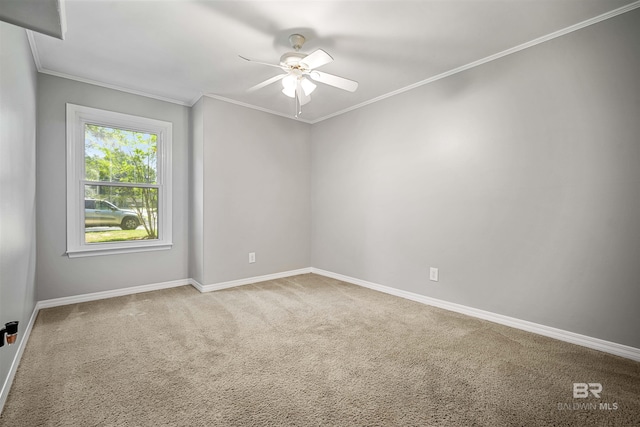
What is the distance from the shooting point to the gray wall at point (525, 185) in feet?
6.81

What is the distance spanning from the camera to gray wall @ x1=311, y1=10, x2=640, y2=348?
208cm

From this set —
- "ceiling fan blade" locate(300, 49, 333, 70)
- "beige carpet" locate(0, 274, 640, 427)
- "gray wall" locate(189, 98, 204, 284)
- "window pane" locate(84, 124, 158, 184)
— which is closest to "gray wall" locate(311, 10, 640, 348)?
"beige carpet" locate(0, 274, 640, 427)

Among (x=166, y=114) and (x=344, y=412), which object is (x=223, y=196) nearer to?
(x=166, y=114)

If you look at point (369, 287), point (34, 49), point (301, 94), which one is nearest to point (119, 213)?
point (34, 49)

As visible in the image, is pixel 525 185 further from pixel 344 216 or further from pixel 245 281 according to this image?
pixel 245 281

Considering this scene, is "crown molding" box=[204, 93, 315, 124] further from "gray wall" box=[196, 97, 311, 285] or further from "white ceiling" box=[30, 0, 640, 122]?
"white ceiling" box=[30, 0, 640, 122]

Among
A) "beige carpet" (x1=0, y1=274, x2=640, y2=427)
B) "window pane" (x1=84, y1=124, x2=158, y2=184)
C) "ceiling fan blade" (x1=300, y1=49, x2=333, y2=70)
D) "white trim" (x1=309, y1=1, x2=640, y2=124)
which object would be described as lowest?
"beige carpet" (x1=0, y1=274, x2=640, y2=427)

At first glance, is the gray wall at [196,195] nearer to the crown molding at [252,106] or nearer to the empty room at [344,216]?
the empty room at [344,216]

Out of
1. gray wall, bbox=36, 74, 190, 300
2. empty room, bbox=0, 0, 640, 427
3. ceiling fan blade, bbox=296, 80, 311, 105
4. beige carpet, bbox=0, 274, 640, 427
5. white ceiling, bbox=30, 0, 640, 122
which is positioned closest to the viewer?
beige carpet, bbox=0, 274, 640, 427

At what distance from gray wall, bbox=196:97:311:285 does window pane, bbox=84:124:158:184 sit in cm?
72

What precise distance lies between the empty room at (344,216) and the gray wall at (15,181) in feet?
0.10

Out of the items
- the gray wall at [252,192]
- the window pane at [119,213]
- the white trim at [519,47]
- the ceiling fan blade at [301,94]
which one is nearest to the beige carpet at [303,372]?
the window pane at [119,213]

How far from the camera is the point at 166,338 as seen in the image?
237cm

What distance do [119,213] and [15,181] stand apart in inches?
64.2
